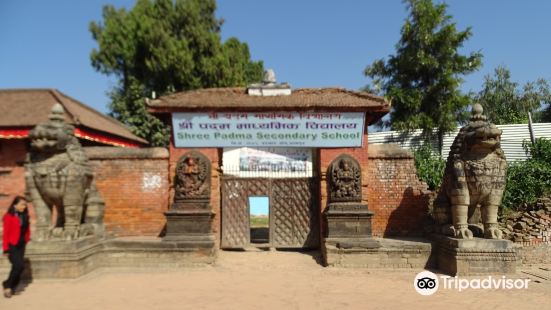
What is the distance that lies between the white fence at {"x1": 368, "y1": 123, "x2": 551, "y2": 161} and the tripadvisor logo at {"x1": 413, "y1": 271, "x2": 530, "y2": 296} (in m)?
6.45

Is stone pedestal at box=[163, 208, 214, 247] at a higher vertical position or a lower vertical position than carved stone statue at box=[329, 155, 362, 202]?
lower

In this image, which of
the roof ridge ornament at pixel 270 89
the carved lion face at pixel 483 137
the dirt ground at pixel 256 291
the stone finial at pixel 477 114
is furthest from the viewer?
the roof ridge ornament at pixel 270 89

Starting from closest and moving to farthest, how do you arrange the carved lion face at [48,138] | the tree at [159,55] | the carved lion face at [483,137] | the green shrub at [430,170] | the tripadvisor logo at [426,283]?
the tripadvisor logo at [426,283], the carved lion face at [48,138], the carved lion face at [483,137], the green shrub at [430,170], the tree at [159,55]

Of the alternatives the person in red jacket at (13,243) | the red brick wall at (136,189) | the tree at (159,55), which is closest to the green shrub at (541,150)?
the red brick wall at (136,189)

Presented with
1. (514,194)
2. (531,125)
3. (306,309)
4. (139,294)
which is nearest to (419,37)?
(531,125)

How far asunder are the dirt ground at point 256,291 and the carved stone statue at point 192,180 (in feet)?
4.98

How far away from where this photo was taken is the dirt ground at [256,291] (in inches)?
211

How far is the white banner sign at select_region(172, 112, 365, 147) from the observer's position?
27.6 feet

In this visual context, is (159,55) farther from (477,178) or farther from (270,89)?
(477,178)

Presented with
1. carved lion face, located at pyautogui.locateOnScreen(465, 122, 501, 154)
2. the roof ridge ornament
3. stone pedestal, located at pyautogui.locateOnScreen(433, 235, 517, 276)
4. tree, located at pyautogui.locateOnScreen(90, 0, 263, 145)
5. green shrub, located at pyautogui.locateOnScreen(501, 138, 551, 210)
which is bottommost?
stone pedestal, located at pyautogui.locateOnScreen(433, 235, 517, 276)

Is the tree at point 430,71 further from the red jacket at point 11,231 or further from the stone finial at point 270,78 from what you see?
the red jacket at point 11,231

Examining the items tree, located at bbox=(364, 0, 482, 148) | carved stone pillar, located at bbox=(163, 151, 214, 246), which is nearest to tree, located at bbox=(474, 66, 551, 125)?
tree, located at bbox=(364, 0, 482, 148)

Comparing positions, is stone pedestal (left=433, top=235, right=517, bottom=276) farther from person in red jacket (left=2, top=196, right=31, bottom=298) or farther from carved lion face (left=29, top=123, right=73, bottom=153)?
carved lion face (left=29, top=123, right=73, bottom=153)

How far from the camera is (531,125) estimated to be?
12.2 metres
